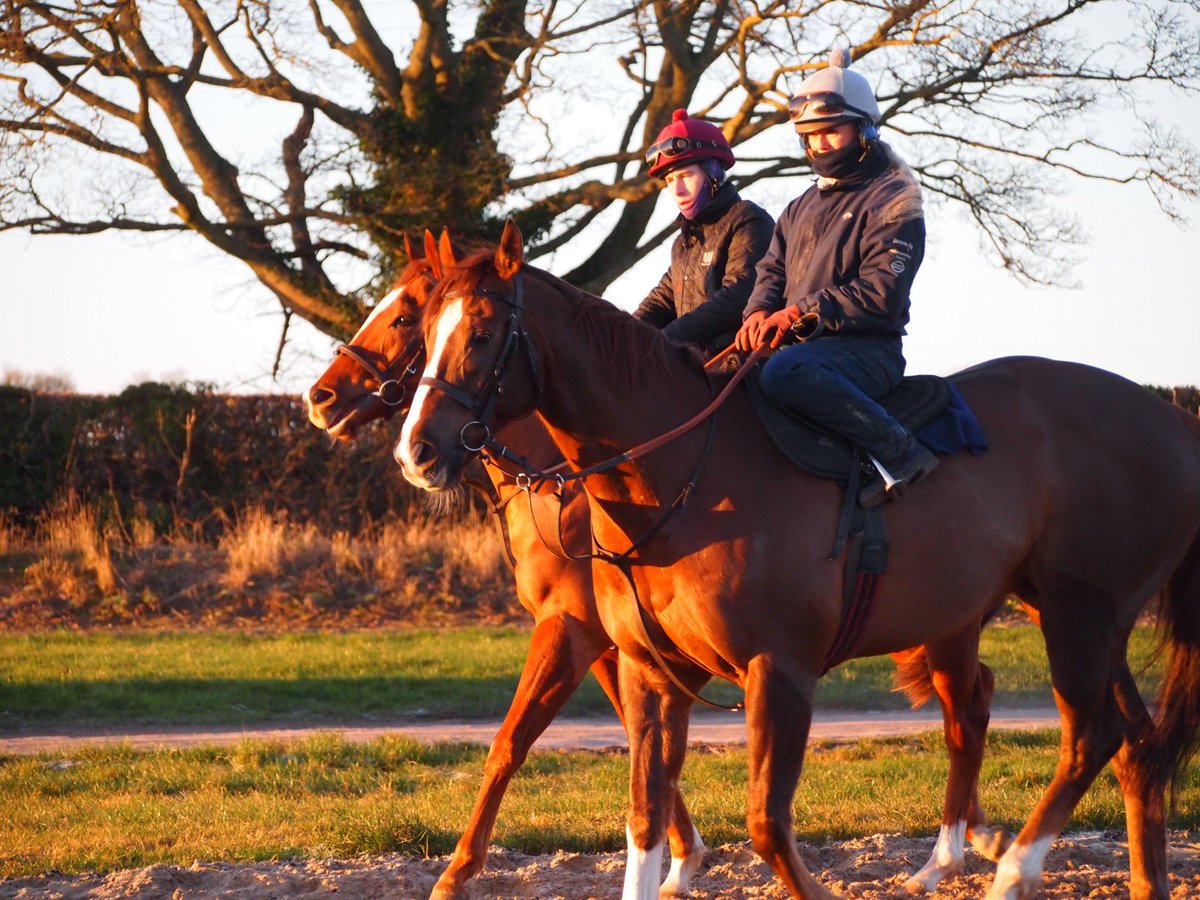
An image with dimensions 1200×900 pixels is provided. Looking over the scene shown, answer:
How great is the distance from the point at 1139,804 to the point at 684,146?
3116 millimetres

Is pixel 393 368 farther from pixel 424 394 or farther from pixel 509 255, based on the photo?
pixel 424 394

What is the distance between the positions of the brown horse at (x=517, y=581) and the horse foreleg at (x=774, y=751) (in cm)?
126

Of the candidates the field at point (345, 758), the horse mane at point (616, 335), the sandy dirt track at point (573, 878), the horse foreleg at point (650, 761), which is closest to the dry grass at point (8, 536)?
the field at point (345, 758)

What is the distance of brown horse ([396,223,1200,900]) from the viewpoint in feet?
13.5

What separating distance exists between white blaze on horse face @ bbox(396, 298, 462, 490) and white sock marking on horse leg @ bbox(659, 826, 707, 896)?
88.5 inches

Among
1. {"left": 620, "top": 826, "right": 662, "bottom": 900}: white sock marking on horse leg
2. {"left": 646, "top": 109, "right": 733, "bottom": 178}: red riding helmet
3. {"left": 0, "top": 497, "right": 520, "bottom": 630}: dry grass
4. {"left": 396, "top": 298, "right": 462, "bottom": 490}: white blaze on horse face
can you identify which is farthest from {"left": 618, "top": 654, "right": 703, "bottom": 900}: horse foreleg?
{"left": 0, "top": 497, "right": 520, "bottom": 630}: dry grass

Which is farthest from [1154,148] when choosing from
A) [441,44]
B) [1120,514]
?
[1120,514]

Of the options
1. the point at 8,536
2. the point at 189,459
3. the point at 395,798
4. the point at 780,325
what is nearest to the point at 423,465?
the point at 780,325

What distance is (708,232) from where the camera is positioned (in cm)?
586

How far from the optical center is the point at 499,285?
4.12 metres

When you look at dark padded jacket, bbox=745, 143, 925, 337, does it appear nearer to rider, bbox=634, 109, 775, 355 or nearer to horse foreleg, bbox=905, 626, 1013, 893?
rider, bbox=634, 109, 775, 355

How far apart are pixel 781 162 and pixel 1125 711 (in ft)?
43.9

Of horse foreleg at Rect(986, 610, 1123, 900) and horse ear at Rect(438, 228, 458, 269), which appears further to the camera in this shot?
horse foreleg at Rect(986, 610, 1123, 900)

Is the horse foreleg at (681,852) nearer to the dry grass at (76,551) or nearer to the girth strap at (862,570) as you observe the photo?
the girth strap at (862,570)
